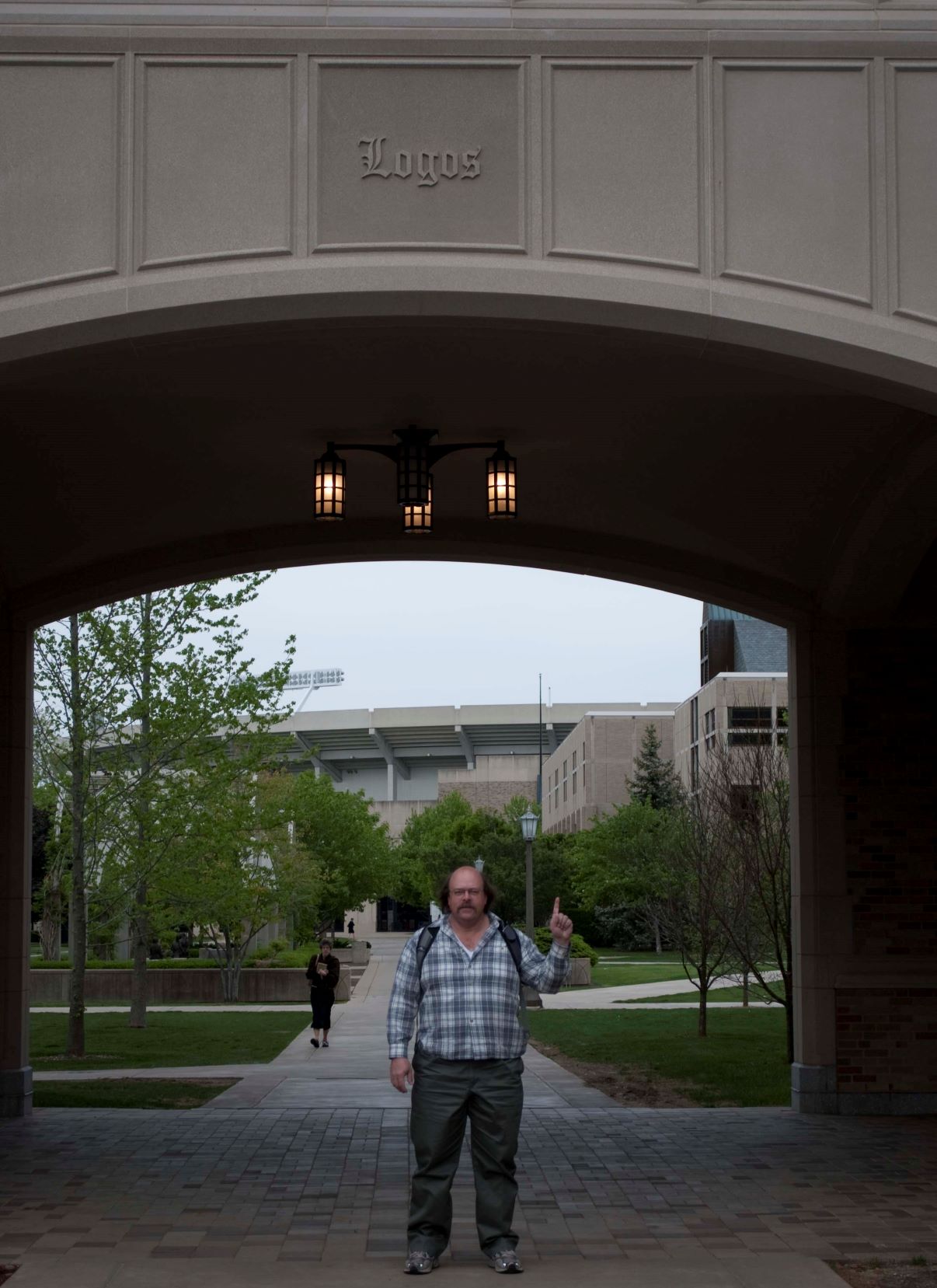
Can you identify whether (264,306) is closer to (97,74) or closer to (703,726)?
(97,74)

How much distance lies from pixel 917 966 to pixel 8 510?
724cm

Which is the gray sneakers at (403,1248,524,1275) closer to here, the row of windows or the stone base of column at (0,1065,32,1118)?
the stone base of column at (0,1065,32,1118)

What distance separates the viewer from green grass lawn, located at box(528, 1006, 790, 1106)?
14.4 metres

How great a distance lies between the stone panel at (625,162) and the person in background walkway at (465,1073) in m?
2.95

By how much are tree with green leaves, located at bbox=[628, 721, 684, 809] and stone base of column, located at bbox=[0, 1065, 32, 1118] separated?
43.3 metres

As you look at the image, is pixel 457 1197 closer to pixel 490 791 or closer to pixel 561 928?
pixel 561 928

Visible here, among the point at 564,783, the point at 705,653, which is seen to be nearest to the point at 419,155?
the point at 705,653

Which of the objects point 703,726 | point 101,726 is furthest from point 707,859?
point 703,726

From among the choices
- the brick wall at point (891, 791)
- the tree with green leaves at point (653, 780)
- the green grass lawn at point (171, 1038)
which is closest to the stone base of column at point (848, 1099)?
the brick wall at point (891, 791)

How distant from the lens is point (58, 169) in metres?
7.08

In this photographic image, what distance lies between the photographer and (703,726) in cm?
5419

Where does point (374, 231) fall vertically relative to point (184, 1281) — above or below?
above

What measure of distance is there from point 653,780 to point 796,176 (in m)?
51.5

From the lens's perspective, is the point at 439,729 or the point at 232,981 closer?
the point at 232,981
